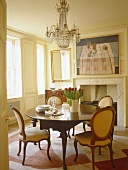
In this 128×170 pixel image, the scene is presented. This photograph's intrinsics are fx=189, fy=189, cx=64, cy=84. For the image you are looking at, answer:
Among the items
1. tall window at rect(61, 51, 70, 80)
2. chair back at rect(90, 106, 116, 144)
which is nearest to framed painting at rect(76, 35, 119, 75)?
tall window at rect(61, 51, 70, 80)

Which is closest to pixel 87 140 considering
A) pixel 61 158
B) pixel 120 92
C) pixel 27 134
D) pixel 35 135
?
Answer: pixel 61 158

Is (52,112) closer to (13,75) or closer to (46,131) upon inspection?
(46,131)

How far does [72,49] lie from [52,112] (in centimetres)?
313

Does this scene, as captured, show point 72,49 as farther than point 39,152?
Yes

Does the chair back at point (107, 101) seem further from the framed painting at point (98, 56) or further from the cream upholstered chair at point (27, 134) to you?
the cream upholstered chair at point (27, 134)

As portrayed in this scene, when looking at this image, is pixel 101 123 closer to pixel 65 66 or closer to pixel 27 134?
pixel 27 134

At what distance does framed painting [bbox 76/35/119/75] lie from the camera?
5.27m

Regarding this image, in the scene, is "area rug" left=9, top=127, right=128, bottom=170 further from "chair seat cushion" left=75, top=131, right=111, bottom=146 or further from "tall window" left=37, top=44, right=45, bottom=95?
"tall window" left=37, top=44, right=45, bottom=95

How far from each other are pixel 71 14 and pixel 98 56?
160cm

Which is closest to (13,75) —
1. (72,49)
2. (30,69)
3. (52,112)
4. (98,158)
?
(30,69)

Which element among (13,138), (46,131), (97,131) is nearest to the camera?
(97,131)

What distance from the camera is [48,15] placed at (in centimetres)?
441

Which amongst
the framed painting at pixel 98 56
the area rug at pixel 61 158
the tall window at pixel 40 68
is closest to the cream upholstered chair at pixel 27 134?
the area rug at pixel 61 158

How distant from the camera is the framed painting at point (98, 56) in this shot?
527 cm
